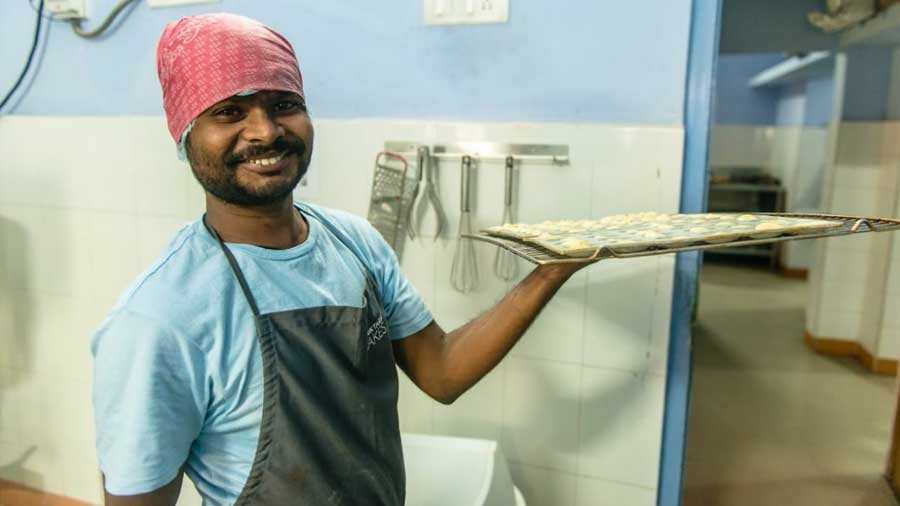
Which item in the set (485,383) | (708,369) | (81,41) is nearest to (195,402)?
(485,383)

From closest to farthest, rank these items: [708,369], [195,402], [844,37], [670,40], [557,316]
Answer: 1. [195,402]
2. [670,40]
3. [557,316]
4. [844,37]
5. [708,369]

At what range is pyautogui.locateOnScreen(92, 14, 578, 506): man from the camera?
74 cm

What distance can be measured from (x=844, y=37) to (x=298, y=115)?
3.59 meters

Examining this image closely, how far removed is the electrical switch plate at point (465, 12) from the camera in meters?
1.37

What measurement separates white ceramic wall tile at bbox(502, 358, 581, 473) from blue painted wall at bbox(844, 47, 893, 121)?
10.8 feet

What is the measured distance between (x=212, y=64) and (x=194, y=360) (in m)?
0.38

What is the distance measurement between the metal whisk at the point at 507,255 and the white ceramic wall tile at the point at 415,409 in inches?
15.8

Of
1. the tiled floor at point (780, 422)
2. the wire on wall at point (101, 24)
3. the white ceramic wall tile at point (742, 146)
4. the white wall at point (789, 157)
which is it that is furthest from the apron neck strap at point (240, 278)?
the white ceramic wall tile at point (742, 146)

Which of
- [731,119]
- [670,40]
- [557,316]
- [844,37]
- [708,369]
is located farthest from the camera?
[731,119]

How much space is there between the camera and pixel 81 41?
5.74 feet

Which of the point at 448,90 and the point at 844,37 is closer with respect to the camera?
the point at 448,90

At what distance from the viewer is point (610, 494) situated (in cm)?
146

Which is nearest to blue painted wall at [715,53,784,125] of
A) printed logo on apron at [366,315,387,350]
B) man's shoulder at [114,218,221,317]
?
printed logo on apron at [366,315,387,350]

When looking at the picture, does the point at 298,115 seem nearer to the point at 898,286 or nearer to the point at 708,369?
the point at 708,369
